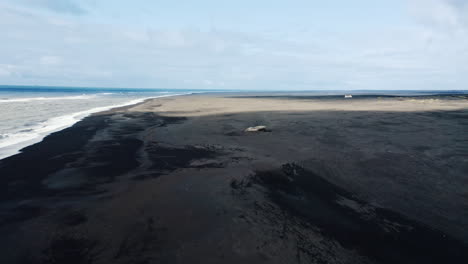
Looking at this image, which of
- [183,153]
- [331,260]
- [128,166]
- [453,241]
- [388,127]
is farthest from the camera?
[388,127]

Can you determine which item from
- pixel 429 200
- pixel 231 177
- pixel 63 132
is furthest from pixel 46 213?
pixel 63 132

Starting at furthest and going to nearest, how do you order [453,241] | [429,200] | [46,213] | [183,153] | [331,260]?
[183,153] < [429,200] < [46,213] < [453,241] < [331,260]

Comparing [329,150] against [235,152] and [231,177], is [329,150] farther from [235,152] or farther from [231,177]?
[231,177]

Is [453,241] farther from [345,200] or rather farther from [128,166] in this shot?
[128,166]

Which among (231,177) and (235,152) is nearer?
(231,177)

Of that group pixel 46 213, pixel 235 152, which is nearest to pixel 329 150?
pixel 235 152

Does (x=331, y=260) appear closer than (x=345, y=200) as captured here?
Yes

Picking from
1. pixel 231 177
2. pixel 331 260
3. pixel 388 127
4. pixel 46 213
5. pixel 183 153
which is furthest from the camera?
pixel 388 127
